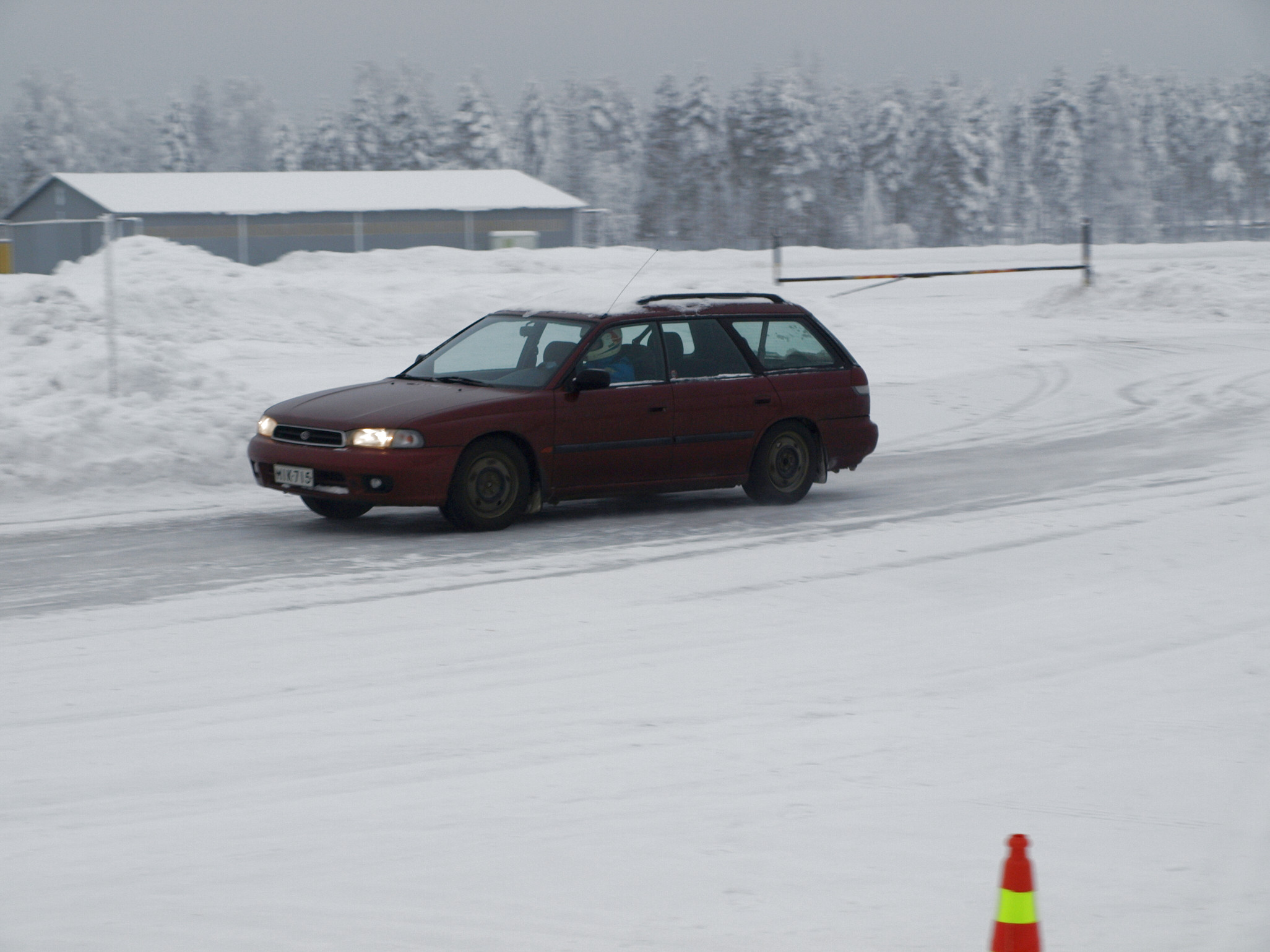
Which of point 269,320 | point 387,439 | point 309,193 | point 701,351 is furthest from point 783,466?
point 309,193

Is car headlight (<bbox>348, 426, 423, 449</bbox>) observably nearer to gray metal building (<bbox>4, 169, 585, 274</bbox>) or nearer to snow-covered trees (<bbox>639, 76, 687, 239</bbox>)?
gray metal building (<bbox>4, 169, 585, 274</bbox>)

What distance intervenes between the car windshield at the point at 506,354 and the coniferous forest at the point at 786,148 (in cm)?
9029

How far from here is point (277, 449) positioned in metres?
10.2

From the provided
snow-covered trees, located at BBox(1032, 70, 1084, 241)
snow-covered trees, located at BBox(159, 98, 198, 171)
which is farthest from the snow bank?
snow-covered trees, located at BBox(159, 98, 198, 171)

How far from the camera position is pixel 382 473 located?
9727 mm

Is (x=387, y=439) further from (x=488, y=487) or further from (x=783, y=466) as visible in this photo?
(x=783, y=466)

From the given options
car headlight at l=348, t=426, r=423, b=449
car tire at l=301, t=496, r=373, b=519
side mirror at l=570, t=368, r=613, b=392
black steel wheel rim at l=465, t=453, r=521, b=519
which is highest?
side mirror at l=570, t=368, r=613, b=392

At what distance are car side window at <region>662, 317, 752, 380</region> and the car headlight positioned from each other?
80.4 inches

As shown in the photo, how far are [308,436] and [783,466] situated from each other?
342 cm

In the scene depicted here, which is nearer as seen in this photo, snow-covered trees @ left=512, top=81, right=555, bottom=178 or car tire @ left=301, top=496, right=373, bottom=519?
car tire @ left=301, top=496, right=373, bottom=519

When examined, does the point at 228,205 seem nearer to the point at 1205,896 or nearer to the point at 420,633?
the point at 420,633

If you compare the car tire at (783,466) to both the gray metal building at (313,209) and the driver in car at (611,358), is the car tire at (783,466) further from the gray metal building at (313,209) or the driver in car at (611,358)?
the gray metal building at (313,209)

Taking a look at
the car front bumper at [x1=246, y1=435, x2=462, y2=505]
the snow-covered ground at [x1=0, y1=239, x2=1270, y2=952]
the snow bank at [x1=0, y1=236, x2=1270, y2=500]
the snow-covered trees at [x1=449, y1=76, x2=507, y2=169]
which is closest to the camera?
the snow-covered ground at [x1=0, y1=239, x2=1270, y2=952]

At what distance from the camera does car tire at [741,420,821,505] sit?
37.4 feet
